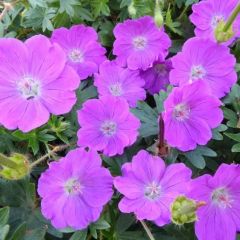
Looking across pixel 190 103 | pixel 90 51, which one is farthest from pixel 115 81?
pixel 190 103

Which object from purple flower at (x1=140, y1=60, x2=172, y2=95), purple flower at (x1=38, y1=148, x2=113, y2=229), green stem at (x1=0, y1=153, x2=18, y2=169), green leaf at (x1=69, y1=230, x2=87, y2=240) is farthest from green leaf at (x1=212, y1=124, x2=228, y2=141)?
green stem at (x1=0, y1=153, x2=18, y2=169)

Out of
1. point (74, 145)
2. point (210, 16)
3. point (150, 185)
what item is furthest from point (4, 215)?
point (210, 16)

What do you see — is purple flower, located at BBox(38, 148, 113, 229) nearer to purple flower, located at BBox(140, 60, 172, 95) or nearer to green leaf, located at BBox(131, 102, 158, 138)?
green leaf, located at BBox(131, 102, 158, 138)

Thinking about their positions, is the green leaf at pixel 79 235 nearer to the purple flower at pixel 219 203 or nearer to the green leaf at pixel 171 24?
the purple flower at pixel 219 203

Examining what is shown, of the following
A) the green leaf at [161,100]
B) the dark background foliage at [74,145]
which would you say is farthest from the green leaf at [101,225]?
the green leaf at [161,100]

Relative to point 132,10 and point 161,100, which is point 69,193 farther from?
point 132,10

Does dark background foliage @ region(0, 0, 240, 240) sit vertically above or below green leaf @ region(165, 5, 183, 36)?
below
